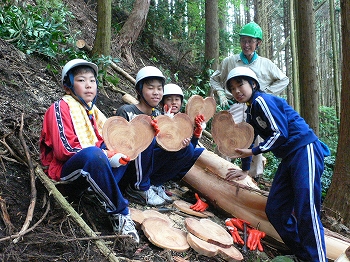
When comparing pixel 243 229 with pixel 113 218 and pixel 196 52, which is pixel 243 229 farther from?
pixel 196 52

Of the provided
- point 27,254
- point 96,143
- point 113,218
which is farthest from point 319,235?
point 27,254

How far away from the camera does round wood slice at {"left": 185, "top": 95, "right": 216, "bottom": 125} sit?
164 inches

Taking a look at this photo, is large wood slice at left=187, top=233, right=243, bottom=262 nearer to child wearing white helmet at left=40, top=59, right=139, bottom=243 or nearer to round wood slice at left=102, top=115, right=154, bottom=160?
child wearing white helmet at left=40, top=59, right=139, bottom=243

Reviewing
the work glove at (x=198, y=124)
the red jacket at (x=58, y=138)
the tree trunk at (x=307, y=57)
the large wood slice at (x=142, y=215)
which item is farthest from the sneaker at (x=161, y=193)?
the tree trunk at (x=307, y=57)

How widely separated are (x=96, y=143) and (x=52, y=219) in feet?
2.39

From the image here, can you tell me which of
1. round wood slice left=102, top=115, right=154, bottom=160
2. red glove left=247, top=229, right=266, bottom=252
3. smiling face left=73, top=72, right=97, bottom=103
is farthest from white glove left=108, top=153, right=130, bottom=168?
red glove left=247, top=229, right=266, bottom=252

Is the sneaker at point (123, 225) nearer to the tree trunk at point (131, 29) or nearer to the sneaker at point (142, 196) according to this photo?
the sneaker at point (142, 196)

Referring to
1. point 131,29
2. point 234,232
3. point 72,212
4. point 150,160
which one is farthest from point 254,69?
point 131,29

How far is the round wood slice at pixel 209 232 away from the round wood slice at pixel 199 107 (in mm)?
1199

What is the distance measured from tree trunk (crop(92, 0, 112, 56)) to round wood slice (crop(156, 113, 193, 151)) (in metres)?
3.35

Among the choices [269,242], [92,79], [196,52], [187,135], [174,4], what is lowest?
[269,242]

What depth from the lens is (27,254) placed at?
2359 millimetres

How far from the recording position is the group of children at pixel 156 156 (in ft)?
9.43

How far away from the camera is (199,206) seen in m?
4.13
